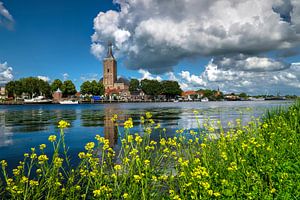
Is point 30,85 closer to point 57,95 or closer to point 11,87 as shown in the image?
point 11,87

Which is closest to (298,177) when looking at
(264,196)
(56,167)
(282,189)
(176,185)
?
(282,189)

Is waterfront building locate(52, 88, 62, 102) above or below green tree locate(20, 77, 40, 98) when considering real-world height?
below

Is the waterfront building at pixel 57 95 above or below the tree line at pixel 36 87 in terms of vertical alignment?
below

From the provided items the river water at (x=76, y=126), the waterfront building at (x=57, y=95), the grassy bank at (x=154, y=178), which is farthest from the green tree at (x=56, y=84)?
the grassy bank at (x=154, y=178)

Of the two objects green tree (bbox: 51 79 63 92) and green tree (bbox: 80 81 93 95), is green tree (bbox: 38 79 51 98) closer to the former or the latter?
green tree (bbox: 51 79 63 92)

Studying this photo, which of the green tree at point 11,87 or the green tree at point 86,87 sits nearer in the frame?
the green tree at point 11,87

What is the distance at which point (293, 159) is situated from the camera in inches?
243

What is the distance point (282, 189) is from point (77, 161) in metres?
8.00

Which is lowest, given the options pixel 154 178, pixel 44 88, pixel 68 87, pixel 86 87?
pixel 154 178

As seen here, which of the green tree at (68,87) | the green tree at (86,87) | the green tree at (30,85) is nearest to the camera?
the green tree at (30,85)

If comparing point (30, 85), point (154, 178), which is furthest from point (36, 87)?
point (154, 178)

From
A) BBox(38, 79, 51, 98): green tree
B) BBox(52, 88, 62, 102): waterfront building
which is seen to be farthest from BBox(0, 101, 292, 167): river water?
BBox(38, 79, 51, 98): green tree

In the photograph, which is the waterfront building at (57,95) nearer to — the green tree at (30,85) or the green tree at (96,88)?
the green tree at (30,85)

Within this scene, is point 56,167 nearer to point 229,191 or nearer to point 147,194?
point 147,194
